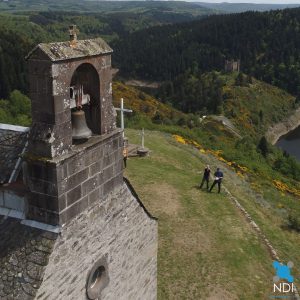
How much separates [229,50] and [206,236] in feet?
456

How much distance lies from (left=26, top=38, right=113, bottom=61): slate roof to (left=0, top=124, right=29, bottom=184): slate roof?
221 cm

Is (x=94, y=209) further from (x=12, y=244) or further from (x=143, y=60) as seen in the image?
(x=143, y=60)

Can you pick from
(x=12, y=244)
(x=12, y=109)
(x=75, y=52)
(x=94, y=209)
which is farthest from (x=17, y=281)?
(x=12, y=109)

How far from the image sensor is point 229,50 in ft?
489

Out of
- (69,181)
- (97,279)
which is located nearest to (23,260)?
(69,181)

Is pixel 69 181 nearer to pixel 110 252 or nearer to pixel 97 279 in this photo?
pixel 110 252

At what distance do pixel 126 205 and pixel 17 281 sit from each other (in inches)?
114

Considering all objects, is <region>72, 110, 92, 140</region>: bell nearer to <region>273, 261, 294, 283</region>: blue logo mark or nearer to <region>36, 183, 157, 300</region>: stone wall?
<region>36, 183, 157, 300</region>: stone wall

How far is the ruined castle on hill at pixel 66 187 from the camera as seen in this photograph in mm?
7141

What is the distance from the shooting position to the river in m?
73.5

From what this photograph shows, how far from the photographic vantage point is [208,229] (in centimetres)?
1794

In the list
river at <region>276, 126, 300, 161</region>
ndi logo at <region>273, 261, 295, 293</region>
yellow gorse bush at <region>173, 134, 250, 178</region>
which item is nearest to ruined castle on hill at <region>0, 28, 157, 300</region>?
ndi logo at <region>273, 261, 295, 293</region>

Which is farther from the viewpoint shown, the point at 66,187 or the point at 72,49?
the point at 66,187

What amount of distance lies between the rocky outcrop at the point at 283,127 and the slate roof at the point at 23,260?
72251mm
